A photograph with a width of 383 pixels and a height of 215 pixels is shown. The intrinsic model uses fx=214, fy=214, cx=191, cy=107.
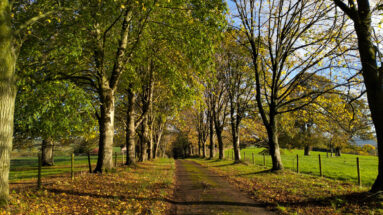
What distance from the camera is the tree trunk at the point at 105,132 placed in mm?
11570

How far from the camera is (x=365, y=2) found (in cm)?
727

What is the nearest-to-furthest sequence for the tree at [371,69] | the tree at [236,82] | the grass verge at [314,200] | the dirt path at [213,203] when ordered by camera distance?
the grass verge at [314,200], the dirt path at [213,203], the tree at [371,69], the tree at [236,82]

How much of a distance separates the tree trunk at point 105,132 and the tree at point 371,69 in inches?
449

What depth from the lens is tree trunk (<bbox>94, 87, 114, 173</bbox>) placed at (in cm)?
1157

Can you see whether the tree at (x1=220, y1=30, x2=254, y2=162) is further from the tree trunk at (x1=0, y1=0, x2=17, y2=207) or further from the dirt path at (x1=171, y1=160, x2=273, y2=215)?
the tree trunk at (x1=0, y1=0, x2=17, y2=207)

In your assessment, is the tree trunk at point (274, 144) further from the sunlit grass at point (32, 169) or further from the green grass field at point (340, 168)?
the sunlit grass at point (32, 169)

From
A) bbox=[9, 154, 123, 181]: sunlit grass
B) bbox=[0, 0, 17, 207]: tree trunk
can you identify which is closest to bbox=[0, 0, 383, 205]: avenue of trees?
bbox=[0, 0, 17, 207]: tree trunk

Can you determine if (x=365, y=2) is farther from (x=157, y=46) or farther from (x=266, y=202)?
(x=157, y=46)

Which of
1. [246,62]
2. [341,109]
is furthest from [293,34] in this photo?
[246,62]

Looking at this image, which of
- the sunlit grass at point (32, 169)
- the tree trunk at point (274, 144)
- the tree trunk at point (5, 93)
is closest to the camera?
the tree trunk at point (5, 93)

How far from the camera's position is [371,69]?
7.16 metres

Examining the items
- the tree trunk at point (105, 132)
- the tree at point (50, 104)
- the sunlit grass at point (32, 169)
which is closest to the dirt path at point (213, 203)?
the tree trunk at point (105, 132)

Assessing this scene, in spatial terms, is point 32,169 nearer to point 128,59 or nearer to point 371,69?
point 128,59

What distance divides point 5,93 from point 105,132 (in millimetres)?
6250
